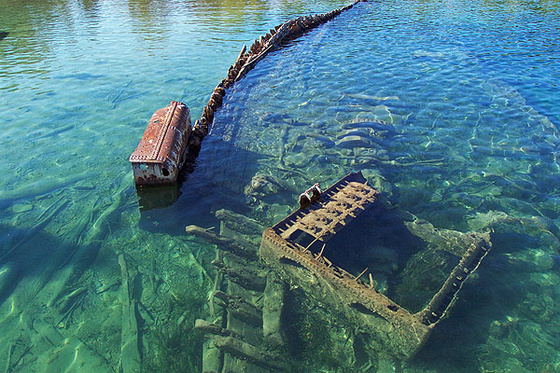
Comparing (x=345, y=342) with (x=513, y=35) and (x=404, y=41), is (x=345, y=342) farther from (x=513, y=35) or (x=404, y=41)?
(x=513, y=35)

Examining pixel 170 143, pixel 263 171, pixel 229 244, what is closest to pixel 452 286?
pixel 229 244

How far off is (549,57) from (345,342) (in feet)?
87.6

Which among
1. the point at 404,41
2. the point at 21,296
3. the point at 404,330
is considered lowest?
the point at 21,296

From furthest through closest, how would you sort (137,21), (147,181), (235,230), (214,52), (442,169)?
(137,21)
(214,52)
(442,169)
(147,181)
(235,230)

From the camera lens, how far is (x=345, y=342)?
696 centimetres

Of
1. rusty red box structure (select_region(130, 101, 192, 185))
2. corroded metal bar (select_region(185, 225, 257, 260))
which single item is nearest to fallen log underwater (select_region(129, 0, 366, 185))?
rusty red box structure (select_region(130, 101, 192, 185))

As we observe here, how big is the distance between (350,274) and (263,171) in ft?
19.7

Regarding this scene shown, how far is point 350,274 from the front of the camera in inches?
290

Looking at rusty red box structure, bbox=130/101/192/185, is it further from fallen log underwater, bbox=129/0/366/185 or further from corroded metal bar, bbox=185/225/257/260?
corroded metal bar, bbox=185/225/257/260

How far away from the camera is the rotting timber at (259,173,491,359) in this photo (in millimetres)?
6398

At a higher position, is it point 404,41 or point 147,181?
point 404,41

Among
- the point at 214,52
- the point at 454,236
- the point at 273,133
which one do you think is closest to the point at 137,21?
the point at 214,52

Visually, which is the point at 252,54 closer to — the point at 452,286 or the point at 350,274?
the point at 350,274

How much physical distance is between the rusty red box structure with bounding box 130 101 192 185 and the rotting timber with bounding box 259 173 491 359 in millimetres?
4713
